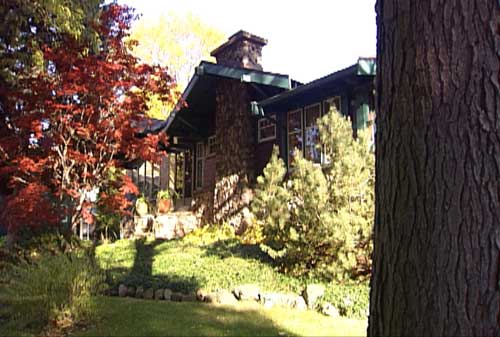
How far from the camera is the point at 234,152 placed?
1313 centimetres

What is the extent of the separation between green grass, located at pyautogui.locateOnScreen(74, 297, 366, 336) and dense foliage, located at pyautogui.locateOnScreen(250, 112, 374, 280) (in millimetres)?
Answer: 1448

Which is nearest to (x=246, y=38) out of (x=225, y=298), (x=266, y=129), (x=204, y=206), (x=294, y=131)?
(x=266, y=129)

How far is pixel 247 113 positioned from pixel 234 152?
1176mm

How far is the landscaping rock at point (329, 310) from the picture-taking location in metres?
5.84

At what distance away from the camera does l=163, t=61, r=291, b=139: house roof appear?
12047mm

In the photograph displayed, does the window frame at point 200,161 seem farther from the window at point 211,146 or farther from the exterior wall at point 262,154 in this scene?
the exterior wall at point 262,154

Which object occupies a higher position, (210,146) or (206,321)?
(210,146)

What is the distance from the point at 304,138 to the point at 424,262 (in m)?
10.1

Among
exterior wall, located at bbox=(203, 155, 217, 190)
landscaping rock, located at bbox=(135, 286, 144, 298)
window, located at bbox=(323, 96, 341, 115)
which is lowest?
landscaping rock, located at bbox=(135, 286, 144, 298)

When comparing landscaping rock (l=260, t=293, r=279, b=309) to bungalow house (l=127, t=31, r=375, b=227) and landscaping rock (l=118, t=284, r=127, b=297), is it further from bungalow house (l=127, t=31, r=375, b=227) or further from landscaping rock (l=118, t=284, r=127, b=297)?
bungalow house (l=127, t=31, r=375, b=227)

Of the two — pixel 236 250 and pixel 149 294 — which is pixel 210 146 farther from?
pixel 149 294

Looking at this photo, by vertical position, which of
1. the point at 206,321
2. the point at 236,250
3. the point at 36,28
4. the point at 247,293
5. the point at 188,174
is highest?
the point at 36,28

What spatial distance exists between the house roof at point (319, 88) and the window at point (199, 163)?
5141mm

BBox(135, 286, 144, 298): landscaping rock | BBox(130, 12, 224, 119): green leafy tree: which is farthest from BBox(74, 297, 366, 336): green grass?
BBox(130, 12, 224, 119): green leafy tree
